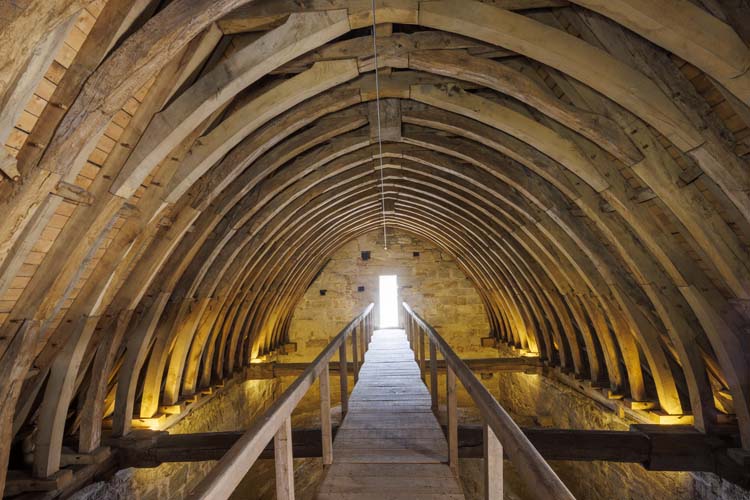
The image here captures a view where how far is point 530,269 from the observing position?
7.02 meters

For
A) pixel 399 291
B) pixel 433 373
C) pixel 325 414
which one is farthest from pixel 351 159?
pixel 399 291

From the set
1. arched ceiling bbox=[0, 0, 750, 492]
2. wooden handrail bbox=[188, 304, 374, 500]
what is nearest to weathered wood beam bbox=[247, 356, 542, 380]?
arched ceiling bbox=[0, 0, 750, 492]

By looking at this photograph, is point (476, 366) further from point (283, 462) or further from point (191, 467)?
point (283, 462)

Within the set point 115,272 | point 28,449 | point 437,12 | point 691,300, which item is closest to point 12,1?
point 437,12

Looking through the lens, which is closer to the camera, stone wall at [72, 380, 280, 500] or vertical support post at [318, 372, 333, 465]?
vertical support post at [318, 372, 333, 465]

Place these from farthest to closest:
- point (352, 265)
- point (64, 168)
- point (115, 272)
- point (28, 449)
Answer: point (352, 265)
point (28, 449)
point (115, 272)
point (64, 168)

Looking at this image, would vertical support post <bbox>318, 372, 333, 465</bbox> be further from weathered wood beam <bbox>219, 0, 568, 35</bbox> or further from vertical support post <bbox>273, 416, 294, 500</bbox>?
weathered wood beam <bbox>219, 0, 568, 35</bbox>

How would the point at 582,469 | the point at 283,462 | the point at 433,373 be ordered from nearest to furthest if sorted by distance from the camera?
the point at 283,462 → the point at 433,373 → the point at 582,469

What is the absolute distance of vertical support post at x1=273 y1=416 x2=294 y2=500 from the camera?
7.00 feet

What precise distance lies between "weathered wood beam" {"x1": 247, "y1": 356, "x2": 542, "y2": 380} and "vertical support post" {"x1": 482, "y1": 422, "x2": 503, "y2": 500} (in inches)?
283

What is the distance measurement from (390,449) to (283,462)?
167cm

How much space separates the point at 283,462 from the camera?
218 cm

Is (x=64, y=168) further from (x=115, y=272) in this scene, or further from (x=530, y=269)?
(x=530, y=269)

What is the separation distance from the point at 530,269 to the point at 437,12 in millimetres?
5121
